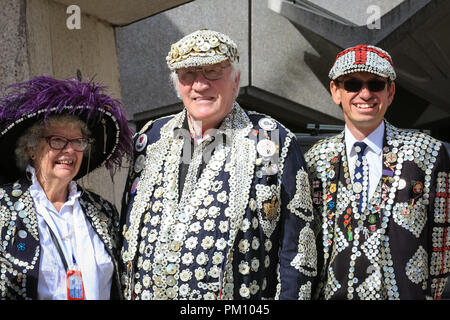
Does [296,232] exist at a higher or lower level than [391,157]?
lower

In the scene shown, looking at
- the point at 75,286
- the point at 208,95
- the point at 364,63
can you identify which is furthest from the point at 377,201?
the point at 75,286

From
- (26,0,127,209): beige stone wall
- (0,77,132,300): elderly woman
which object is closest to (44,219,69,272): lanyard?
(0,77,132,300): elderly woman

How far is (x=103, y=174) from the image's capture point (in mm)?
5891

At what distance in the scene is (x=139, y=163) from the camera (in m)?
3.53

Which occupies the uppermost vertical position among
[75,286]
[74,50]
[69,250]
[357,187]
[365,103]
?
[74,50]

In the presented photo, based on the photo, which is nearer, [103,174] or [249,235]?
[249,235]

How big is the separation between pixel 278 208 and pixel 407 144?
0.80 m

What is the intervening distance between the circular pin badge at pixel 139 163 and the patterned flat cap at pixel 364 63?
43.9 inches

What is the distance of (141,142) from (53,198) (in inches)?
Answer: 22.6

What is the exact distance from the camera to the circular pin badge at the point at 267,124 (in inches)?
132

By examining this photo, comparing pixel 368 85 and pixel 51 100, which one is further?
pixel 368 85

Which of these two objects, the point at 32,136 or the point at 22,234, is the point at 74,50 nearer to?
the point at 32,136
